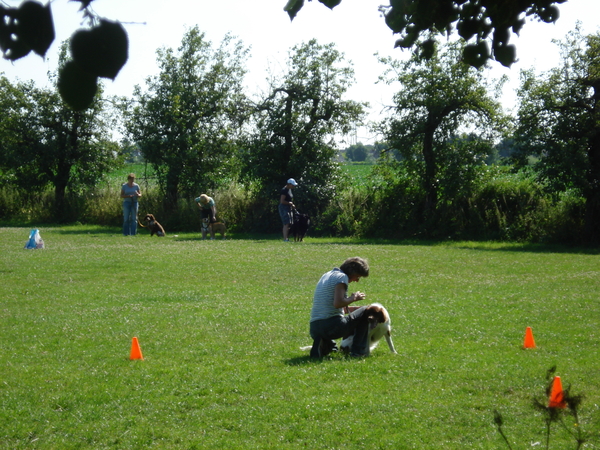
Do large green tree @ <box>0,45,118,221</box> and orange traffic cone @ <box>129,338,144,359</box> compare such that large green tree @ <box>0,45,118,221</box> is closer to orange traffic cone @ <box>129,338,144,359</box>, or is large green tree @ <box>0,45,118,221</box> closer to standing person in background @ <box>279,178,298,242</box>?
standing person in background @ <box>279,178,298,242</box>

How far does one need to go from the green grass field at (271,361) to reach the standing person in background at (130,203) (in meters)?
7.67

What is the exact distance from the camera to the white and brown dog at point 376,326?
734 cm

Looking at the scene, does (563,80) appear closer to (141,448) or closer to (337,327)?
(337,327)

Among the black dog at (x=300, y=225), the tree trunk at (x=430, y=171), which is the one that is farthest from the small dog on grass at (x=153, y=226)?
the tree trunk at (x=430, y=171)

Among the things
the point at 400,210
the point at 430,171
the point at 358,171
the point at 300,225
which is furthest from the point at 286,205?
the point at 358,171

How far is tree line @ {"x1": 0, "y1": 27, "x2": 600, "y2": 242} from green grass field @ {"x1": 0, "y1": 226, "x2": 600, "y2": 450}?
654 cm

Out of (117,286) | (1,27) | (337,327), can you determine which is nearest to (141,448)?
(337,327)

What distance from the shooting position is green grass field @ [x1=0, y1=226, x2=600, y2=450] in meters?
5.07

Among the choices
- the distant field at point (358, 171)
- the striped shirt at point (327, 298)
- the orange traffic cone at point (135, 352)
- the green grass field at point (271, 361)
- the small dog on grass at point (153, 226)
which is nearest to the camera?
the green grass field at point (271, 361)

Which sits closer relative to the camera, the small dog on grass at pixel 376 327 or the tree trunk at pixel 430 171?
the small dog on grass at pixel 376 327

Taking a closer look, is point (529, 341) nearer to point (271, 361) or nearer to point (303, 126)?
point (271, 361)

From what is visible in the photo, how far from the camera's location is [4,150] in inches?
1156

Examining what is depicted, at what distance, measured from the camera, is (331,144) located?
1033 inches

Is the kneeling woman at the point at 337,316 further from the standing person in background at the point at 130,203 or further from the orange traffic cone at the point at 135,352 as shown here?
the standing person in background at the point at 130,203
